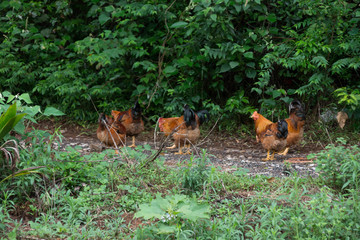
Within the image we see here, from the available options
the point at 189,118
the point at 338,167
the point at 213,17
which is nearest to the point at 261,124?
the point at 189,118

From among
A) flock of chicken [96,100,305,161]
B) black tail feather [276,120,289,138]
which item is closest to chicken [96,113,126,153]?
flock of chicken [96,100,305,161]

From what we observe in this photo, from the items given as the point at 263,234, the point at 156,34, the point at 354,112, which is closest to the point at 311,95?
the point at 354,112

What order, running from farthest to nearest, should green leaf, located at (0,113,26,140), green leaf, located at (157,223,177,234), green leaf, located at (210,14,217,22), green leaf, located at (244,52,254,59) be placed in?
green leaf, located at (244,52,254,59), green leaf, located at (210,14,217,22), green leaf, located at (0,113,26,140), green leaf, located at (157,223,177,234)

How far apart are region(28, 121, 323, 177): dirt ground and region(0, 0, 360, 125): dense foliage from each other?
0.53 metres

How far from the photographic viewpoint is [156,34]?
8555mm

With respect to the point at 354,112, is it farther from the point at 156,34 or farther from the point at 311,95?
the point at 156,34

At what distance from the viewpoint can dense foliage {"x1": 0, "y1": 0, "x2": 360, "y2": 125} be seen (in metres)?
6.99

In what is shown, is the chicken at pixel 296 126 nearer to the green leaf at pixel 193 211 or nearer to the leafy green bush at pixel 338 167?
the leafy green bush at pixel 338 167

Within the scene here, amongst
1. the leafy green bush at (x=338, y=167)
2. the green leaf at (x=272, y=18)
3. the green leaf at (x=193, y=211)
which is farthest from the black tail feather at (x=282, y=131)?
the green leaf at (x=193, y=211)

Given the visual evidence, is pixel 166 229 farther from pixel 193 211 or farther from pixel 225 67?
pixel 225 67

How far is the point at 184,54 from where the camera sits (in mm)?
8039

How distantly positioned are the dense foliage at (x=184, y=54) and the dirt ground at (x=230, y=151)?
529 millimetres

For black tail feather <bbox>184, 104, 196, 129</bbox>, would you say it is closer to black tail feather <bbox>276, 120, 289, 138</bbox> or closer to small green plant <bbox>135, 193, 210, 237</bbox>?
black tail feather <bbox>276, 120, 289, 138</bbox>

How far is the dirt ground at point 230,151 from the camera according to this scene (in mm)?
5055
